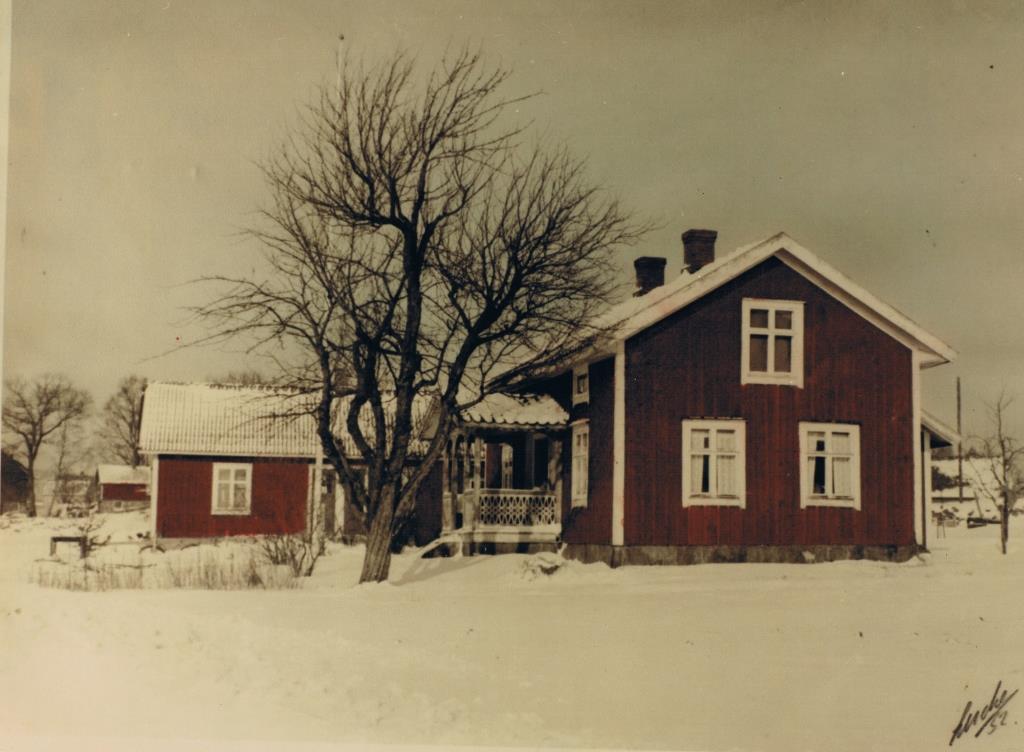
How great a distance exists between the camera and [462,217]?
1486 centimetres

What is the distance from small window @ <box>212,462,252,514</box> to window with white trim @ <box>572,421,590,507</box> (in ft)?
32.4

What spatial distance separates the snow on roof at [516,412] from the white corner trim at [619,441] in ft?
8.09

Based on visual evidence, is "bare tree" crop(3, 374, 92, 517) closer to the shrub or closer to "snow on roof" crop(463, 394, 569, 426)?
the shrub

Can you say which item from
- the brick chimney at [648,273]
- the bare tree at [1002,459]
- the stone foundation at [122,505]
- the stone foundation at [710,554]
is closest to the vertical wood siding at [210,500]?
the stone foundation at [122,505]

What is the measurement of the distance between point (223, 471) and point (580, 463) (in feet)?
34.9

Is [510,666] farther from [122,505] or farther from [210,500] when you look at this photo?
[122,505]

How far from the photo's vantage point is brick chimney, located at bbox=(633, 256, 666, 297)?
19.5 meters

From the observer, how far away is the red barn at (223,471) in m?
25.2

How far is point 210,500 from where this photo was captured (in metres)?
25.6

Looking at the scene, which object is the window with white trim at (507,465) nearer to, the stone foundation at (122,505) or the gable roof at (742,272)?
the gable roof at (742,272)

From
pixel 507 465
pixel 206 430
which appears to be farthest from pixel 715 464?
pixel 206 430

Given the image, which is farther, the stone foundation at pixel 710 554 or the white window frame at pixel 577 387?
the white window frame at pixel 577 387

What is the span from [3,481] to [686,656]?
9.31m

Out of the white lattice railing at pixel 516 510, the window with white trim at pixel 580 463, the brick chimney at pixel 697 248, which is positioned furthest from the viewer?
the white lattice railing at pixel 516 510
